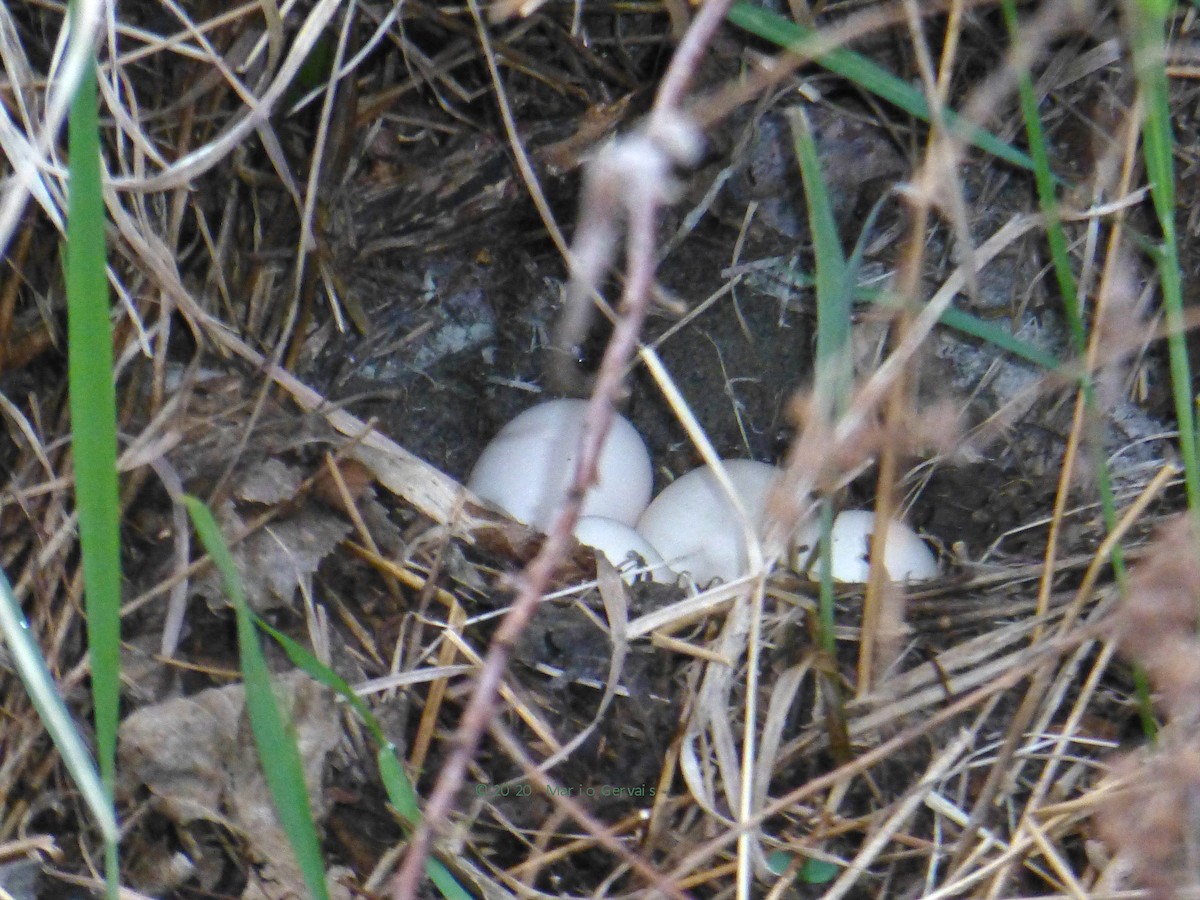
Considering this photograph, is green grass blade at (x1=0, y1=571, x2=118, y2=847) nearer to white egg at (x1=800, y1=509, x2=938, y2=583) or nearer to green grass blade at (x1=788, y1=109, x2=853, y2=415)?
green grass blade at (x1=788, y1=109, x2=853, y2=415)

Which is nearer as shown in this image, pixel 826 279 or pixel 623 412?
pixel 826 279

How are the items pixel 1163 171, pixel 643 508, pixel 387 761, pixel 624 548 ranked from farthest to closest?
pixel 643 508 < pixel 624 548 < pixel 1163 171 < pixel 387 761

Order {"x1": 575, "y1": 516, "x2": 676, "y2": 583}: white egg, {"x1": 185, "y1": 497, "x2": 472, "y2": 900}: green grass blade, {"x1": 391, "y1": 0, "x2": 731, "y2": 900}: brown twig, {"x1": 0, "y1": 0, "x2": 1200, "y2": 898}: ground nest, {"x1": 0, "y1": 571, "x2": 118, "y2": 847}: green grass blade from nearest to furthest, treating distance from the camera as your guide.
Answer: {"x1": 391, "y1": 0, "x2": 731, "y2": 900}: brown twig < {"x1": 0, "y1": 571, "x2": 118, "y2": 847}: green grass blade < {"x1": 185, "y1": 497, "x2": 472, "y2": 900}: green grass blade < {"x1": 0, "y1": 0, "x2": 1200, "y2": 898}: ground nest < {"x1": 575, "y1": 516, "x2": 676, "y2": 583}: white egg

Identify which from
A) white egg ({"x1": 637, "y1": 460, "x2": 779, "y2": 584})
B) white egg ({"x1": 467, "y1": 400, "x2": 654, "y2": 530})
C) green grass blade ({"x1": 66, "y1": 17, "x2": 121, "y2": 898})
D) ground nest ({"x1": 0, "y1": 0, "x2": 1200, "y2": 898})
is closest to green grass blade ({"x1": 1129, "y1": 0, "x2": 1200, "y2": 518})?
ground nest ({"x1": 0, "y1": 0, "x2": 1200, "y2": 898})

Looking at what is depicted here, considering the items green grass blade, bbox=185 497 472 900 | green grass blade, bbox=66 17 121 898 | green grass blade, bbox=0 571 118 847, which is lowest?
green grass blade, bbox=185 497 472 900

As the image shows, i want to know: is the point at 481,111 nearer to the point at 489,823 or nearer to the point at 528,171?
the point at 528,171

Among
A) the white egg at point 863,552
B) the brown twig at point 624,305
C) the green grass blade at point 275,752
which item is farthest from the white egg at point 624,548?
the brown twig at point 624,305

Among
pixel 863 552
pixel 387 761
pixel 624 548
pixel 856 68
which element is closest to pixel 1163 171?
pixel 856 68

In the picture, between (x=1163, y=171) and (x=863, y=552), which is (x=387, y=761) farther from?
(x=1163, y=171)
